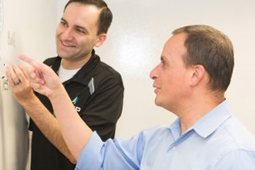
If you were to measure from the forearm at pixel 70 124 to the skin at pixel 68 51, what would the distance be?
0.29 feet

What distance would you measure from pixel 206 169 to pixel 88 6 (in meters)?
0.87

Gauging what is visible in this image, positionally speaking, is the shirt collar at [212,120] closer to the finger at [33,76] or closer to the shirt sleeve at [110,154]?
the shirt sleeve at [110,154]

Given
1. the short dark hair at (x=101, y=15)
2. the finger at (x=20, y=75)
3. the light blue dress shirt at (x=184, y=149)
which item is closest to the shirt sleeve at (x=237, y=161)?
the light blue dress shirt at (x=184, y=149)

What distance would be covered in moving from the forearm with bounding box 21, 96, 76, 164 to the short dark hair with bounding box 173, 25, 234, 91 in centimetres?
56

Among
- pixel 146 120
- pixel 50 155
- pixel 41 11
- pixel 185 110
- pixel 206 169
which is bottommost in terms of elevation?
pixel 146 120

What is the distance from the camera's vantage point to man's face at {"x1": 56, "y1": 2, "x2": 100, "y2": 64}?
4.50 ft

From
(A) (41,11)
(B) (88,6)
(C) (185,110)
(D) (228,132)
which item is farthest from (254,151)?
(A) (41,11)

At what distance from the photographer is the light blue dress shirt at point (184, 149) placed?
3.01 ft

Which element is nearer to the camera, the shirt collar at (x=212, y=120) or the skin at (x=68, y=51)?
the shirt collar at (x=212, y=120)

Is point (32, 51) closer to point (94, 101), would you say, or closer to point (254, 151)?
point (94, 101)

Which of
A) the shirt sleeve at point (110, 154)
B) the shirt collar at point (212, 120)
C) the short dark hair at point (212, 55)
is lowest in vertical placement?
the shirt sleeve at point (110, 154)

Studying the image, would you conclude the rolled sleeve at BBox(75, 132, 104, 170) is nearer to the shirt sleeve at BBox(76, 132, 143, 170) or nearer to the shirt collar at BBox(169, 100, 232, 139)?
the shirt sleeve at BBox(76, 132, 143, 170)

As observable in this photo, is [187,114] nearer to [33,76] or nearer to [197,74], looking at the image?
[197,74]

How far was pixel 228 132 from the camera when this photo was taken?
0.97 m
